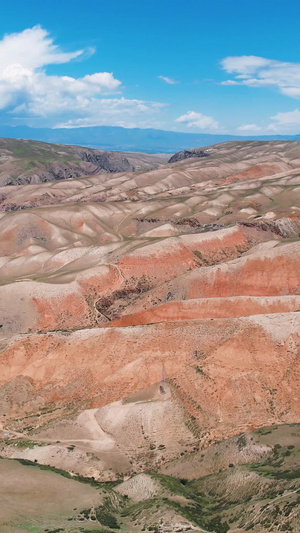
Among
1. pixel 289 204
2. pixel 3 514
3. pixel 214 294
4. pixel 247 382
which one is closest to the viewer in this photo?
pixel 3 514

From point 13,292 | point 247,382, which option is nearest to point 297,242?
point 247,382

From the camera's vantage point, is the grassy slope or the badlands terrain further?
the badlands terrain

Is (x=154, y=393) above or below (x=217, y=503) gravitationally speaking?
above

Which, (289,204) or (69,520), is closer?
(69,520)

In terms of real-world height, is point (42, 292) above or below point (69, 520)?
above

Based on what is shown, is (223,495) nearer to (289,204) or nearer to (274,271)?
(274,271)

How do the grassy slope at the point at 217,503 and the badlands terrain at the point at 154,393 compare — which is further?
the badlands terrain at the point at 154,393

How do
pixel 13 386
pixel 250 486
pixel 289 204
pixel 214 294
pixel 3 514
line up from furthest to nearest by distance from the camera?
pixel 289 204, pixel 214 294, pixel 13 386, pixel 250 486, pixel 3 514

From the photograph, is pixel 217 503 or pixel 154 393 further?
pixel 154 393
